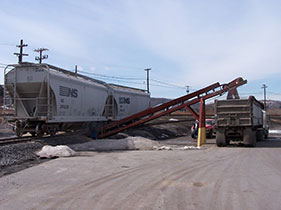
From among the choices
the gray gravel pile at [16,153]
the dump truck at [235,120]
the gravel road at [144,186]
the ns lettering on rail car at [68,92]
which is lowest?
the gravel road at [144,186]

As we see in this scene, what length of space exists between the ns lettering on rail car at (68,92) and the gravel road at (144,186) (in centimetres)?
672

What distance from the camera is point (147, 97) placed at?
106 feet

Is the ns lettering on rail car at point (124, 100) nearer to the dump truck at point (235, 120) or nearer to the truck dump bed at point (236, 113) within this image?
the dump truck at point (235, 120)

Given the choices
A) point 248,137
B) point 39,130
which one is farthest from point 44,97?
point 248,137

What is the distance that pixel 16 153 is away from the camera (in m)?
11.9

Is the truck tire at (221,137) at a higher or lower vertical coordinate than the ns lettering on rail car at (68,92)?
lower

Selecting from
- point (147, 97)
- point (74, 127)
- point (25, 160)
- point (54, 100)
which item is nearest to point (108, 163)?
point (25, 160)

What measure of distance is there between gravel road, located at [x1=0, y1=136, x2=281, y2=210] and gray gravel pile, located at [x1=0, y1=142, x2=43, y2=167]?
1443 millimetres

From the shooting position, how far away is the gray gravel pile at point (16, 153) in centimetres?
1076

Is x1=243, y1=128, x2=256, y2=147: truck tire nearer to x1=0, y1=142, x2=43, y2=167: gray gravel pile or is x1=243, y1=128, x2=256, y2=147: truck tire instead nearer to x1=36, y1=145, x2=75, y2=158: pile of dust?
x1=36, y1=145, x2=75, y2=158: pile of dust

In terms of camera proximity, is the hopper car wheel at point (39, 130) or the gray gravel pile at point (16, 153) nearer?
the gray gravel pile at point (16, 153)

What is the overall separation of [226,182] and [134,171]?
2.94 meters

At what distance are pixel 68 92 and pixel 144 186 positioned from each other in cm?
1134

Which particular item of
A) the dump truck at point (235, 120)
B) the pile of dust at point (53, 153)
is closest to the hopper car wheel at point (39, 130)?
the pile of dust at point (53, 153)
